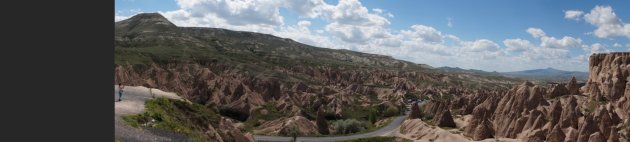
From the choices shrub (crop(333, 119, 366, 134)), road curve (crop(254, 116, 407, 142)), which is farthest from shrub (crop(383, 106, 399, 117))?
shrub (crop(333, 119, 366, 134))

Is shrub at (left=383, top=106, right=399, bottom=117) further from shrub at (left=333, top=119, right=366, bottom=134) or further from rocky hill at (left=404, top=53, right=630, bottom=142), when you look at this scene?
shrub at (left=333, top=119, right=366, bottom=134)

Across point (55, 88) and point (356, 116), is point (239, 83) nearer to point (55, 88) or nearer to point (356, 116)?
point (356, 116)

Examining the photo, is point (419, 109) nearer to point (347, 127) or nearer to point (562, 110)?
point (347, 127)

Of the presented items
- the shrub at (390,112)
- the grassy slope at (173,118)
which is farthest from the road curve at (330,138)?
the grassy slope at (173,118)

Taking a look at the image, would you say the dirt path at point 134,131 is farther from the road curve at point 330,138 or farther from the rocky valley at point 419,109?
the road curve at point 330,138

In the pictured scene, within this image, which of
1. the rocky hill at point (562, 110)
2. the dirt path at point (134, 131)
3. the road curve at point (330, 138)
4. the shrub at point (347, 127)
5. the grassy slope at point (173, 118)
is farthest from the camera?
the shrub at point (347, 127)

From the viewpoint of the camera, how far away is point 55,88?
297 inches

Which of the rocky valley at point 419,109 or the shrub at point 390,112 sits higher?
the rocky valley at point 419,109

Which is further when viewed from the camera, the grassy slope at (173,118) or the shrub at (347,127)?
the shrub at (347,127)

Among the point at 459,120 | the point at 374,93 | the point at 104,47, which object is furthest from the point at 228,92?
the point at 104,47

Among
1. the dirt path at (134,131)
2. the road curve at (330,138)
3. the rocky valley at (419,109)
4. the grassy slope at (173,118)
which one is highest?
the dirt path at (134,131)

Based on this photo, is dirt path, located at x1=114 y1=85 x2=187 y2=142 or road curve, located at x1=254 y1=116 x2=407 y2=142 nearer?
dirt path, located at x1=114 y1=85 x2=187 y2=142

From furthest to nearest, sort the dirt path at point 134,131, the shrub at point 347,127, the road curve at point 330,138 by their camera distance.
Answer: the shrub at point 347,127 < the road curve at point 330,138 < the dirt path at point 134,131

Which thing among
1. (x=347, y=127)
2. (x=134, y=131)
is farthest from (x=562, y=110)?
(x=134, y=131)
